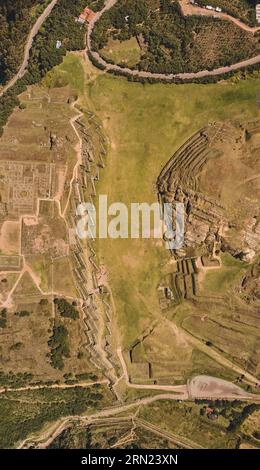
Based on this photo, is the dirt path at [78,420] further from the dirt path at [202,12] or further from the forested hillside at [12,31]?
the dirt path at [202,12]

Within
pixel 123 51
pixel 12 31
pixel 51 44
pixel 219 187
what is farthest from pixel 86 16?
pixel 219 187

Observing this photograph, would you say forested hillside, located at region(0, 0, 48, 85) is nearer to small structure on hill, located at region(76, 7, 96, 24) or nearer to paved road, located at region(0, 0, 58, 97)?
paved road, located at region(0, 0, 58, 97)

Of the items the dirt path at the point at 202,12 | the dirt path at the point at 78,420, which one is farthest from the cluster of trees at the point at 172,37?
the dirt path at the point at 78,420

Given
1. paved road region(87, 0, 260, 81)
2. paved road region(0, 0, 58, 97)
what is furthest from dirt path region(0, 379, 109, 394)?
paved road region(87, 0, 260, 81)

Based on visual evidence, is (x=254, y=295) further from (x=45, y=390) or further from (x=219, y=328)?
(x=45, y=390)
